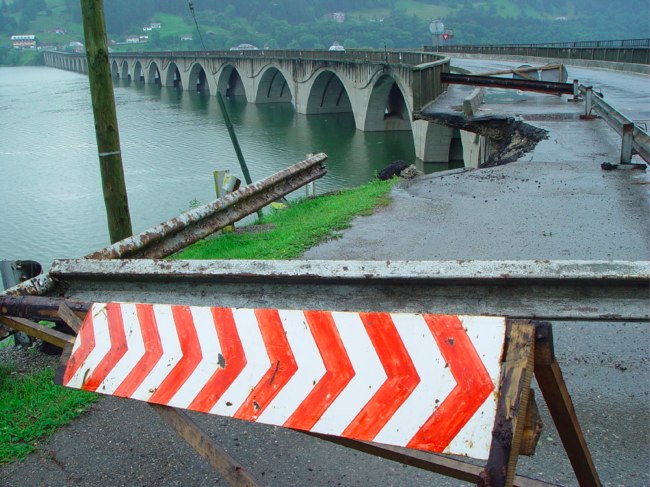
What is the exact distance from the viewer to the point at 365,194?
10078 mm

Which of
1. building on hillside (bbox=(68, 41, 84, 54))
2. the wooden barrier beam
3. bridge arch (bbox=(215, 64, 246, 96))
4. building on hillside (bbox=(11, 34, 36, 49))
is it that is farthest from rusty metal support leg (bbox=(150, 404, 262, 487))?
building on hillside (bbox=(11, 34, 36, 49))

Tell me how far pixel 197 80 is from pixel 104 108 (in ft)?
251

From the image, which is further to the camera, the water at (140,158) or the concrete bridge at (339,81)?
the concrete bridge at (339,81)

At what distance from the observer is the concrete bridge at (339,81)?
29016 mm

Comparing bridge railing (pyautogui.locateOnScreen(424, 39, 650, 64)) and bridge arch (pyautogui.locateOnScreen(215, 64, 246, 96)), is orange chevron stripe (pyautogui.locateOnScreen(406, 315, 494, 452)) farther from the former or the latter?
bridge arch (pyautogui.locateOnScreen(215, 64, 246, 96))

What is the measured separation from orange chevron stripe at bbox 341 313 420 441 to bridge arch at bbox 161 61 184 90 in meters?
83.5

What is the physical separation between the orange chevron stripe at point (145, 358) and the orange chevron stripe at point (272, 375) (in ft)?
1.63

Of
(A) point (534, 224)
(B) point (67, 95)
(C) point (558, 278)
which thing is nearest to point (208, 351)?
(C) point (558, 278)

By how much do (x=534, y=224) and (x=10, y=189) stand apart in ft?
72.2

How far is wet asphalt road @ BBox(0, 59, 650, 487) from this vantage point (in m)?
3.25

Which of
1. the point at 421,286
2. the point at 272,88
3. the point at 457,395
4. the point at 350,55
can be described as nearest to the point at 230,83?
the point at 272,88

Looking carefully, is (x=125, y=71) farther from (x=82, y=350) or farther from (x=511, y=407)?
(x=511, y=407)

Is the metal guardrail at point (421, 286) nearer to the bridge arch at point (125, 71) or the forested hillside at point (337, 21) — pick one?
the bridge arch at point (125, 71)

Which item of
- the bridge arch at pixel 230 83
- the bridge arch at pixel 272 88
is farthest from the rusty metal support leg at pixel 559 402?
the bridge arch at pixel 230 83
